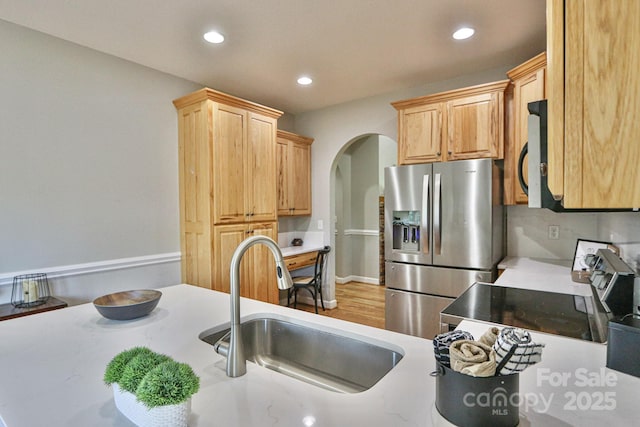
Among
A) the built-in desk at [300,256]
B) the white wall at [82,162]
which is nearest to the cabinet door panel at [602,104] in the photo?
the white wall at [82,162]

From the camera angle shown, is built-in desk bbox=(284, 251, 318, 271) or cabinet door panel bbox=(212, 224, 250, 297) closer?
cabinet door panel bbox=(212, 224, 250, 297)

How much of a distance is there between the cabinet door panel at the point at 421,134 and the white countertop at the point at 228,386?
2098 mm

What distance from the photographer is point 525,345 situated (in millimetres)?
636

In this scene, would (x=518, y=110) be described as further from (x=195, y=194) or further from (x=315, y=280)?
(x=195, y=194)

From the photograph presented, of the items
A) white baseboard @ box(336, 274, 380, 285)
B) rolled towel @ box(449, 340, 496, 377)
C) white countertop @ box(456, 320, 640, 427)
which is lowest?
white baseboard @ box(336, 274, 380, 285)

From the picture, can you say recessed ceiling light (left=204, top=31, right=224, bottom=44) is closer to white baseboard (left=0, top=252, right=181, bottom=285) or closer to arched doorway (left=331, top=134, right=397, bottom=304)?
white baseboard (left=0, top=252, right=181, bottom=285)

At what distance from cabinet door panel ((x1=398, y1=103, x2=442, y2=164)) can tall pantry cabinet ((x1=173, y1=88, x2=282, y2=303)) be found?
1.49m

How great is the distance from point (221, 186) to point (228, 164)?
0.24 m

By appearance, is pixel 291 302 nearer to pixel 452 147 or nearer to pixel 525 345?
pixel 452 147

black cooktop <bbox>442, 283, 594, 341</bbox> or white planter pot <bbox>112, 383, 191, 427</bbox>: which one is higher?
white planter pot <bbox>112, 383, 191, 427</bbox>

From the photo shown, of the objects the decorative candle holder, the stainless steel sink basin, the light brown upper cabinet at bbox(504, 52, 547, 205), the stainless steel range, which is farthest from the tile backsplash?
the decorative candle holder

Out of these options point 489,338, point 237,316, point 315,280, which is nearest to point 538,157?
point 489,338

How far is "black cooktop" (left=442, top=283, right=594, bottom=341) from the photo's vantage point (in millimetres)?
1312

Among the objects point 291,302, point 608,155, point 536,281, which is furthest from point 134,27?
point 291,302
